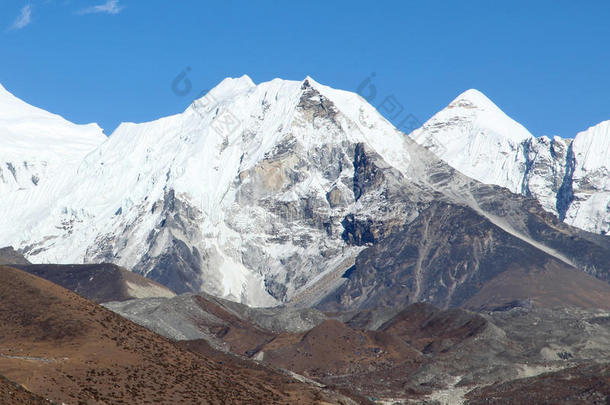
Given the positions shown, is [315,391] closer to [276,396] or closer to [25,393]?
[276,396]

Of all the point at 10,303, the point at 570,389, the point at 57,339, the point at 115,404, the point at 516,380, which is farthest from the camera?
the point at 516,380

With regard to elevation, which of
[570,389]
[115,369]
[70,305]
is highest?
[70,305]

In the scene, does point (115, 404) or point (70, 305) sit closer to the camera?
point (115, 404)

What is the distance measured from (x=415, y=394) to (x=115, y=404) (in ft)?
363

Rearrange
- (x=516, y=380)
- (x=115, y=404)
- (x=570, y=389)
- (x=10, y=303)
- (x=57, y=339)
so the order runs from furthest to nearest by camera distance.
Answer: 1. (x=516, y=380)
2. (x=570, y=389)
3. (x=10, y=303)
4. (x=57, y=339)
5. (x=115, y=404)

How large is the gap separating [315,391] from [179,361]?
3190 centimetres

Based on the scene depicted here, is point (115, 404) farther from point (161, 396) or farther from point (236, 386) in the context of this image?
point (236, 386)

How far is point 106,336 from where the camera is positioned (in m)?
108

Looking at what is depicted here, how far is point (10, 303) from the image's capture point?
11481cm

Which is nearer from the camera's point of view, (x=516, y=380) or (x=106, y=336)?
(x=106, y=336)

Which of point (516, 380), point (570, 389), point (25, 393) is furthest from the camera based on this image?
point (516, 380)

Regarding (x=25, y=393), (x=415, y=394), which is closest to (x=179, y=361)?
(x=25, y=393)

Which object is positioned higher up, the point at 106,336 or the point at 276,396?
the point at 106,336

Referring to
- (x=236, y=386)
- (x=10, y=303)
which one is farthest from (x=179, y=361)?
(x=10, y=303)
